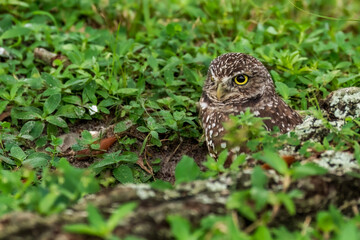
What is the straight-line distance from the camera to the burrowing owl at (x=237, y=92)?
3.67 meters

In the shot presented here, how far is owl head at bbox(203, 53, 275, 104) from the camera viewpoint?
147 inches

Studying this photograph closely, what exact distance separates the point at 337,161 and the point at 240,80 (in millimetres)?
1443

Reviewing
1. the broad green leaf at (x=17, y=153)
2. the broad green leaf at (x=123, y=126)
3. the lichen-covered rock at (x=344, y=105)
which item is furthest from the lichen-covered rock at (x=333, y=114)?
the broad green leaf at (x=17, y=153)

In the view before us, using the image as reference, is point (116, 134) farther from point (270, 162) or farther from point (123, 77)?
point (270, 162)

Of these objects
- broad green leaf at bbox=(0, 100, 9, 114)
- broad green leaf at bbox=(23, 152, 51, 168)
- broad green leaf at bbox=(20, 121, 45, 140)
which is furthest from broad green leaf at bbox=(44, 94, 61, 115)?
broad green leaf at bbox=(23, 152, 51, 168)

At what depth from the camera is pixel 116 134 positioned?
387cm

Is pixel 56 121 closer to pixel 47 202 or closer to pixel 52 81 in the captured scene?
pixel 52 81

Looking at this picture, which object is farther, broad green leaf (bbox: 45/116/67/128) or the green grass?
broad green leaf (bbox: 45/116/67/128)

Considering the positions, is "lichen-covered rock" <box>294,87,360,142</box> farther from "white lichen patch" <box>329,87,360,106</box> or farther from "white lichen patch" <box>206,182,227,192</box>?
"white lichen patch" <box>206,182,227,192</box>

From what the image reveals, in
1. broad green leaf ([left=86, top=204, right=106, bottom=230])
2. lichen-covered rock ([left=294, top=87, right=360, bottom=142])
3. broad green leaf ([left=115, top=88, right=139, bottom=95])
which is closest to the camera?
broad green leaf ([left=86, top=204, right=106, bottom=230])

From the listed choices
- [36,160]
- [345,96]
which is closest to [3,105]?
[36,160]

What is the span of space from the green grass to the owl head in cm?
39

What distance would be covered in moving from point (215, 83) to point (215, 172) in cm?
134

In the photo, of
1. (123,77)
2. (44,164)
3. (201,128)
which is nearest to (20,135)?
(44,164)
